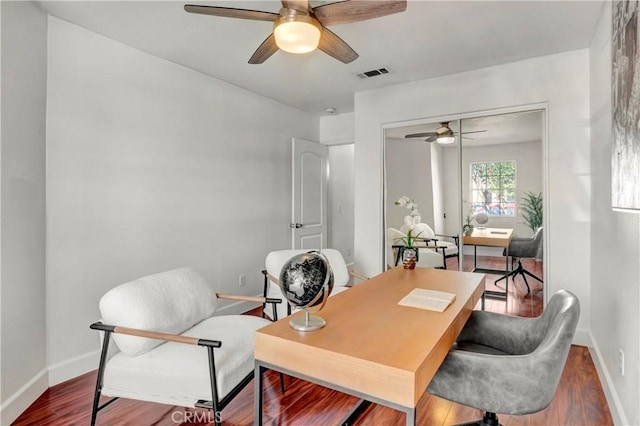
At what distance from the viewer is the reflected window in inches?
138

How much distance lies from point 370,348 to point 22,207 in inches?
91.8

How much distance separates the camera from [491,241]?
3.66m

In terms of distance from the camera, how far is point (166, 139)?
10.7 feet

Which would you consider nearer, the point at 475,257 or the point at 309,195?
the point at 475,257

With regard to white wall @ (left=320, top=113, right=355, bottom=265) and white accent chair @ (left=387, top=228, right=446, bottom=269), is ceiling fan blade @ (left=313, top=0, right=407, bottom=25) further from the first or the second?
white wall @ (left=320, top=113, right=355, bottom=265)

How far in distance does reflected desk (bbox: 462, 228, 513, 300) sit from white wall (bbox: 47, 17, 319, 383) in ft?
8.14

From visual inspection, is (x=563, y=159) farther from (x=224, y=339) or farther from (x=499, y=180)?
(x=224, y=339)

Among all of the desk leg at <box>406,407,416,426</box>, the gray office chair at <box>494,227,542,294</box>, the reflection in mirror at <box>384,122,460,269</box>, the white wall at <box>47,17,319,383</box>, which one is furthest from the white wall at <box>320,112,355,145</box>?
the desk leg at <box>406,407,416,426</box>

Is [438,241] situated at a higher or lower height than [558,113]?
lower

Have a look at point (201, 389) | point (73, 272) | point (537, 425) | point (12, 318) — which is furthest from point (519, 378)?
point (73, 272)

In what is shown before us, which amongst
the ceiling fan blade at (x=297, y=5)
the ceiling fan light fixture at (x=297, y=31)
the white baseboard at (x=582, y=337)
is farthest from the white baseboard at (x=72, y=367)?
the white baseboard at (x=582, y=337)

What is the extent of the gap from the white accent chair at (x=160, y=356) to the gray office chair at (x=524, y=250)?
2.80m

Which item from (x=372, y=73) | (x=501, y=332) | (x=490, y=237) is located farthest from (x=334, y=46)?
(x=490, y=237)

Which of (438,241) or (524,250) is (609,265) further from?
(438,241)
